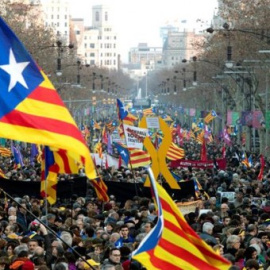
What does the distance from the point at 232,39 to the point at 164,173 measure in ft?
121

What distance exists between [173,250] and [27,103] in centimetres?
158

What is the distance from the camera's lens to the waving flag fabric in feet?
34.7

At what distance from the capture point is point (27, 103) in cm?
1053

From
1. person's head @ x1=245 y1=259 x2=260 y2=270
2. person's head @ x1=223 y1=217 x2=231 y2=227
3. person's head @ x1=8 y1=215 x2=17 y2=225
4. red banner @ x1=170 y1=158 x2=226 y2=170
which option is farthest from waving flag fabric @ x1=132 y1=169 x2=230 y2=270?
red banner @ x1=170 y1=158 x2=226 y2=170

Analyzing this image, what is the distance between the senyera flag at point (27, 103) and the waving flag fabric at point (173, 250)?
872 mm

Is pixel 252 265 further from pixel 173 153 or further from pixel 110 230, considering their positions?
pixel 173 153

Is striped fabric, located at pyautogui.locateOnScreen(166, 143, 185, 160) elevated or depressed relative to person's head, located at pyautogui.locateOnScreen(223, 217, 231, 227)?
depressed

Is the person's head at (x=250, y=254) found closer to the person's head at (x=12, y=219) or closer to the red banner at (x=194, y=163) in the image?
the person's head at (x=12, y=219)

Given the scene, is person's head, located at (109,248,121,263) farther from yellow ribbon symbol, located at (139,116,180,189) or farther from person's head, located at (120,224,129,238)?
yellow ribbon symbol, located at (139,116,180,189)


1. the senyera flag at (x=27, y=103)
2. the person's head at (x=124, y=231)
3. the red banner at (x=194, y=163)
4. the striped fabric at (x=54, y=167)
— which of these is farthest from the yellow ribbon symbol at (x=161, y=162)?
the senyera flag at (x=27, y=103)

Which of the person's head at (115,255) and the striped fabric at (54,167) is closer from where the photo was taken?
the person's head at (115,255)

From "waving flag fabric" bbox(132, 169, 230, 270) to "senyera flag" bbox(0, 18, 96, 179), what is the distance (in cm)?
87

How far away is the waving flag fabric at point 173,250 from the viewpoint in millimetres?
10562

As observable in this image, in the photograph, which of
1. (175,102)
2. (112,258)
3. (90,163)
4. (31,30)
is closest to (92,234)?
(112,258)
